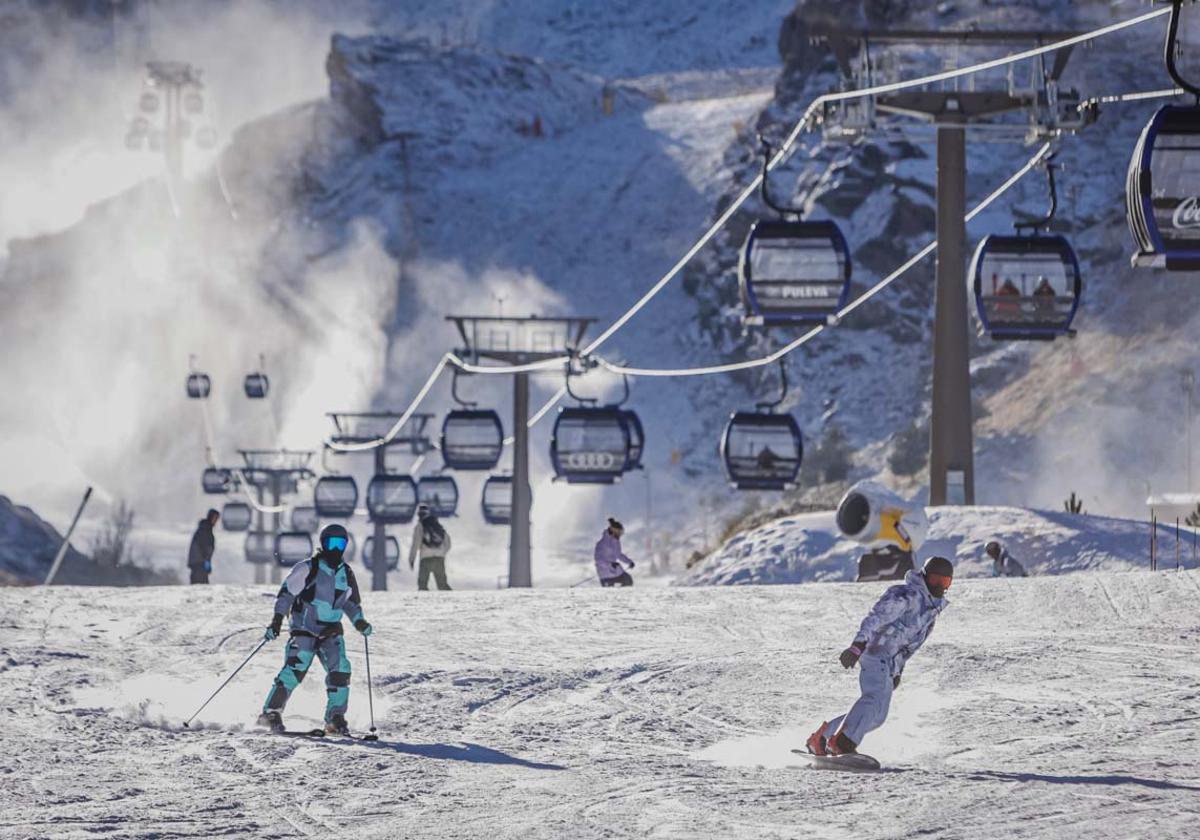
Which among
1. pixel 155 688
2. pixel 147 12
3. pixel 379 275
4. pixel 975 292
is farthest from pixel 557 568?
pixel 147 12

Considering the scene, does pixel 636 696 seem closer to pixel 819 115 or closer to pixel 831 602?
pixel 831 602

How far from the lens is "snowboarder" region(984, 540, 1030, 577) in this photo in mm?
24266

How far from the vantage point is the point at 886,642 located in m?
12.4

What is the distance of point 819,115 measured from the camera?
25.9m

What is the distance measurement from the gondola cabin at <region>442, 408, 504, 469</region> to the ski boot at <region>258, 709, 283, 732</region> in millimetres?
27799

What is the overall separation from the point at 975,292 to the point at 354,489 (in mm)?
32885

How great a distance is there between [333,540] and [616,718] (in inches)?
103

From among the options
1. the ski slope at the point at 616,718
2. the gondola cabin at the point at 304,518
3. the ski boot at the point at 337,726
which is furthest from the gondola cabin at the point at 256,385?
the ski boot at the point at 337,726

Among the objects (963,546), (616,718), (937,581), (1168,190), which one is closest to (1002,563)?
(963,546)

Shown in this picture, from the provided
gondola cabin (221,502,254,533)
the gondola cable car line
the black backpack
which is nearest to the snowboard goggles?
the gondola cable car line

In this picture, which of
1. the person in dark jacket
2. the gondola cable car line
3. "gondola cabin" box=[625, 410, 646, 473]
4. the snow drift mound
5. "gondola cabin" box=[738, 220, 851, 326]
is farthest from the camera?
"gondola cabin" box=[625, 410, 646, 473]

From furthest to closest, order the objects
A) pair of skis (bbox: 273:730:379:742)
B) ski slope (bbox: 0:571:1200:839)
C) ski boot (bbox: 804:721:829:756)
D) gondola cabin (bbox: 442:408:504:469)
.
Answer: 1. gondola cabin (bbox: 442:408:504:469)
2. pair of skis (bbox: 273:730:379:742)
3. ski boot (bbox: 804:721:829:756)
4. ski slope (bbox: 0:571:1200:839)

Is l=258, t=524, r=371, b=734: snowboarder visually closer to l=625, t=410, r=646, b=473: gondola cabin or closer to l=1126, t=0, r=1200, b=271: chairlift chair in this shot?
l=1126, t=0, r=1200, b=271: chairlift chair

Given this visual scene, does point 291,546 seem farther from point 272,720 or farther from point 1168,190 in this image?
point 1168,190
